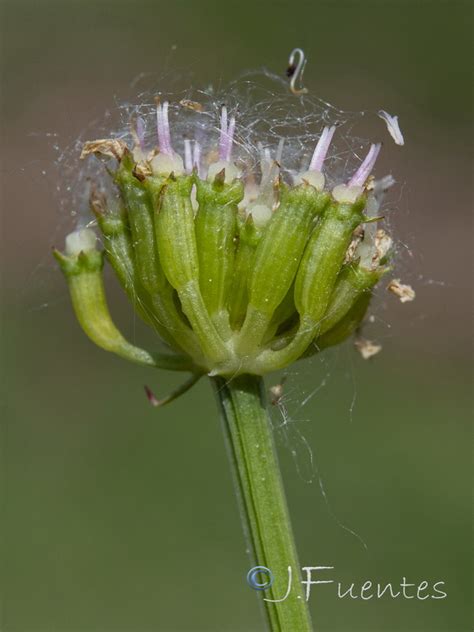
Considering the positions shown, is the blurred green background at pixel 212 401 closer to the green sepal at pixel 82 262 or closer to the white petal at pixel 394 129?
the white petal at pixel 394 129

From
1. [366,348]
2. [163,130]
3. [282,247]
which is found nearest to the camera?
[282,247]

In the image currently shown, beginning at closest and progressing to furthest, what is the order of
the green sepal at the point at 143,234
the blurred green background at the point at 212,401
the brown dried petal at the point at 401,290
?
the green sepal at the point at 143,234, the brown dried petal at the point at 401,290, the blurred green background at the point at 212,401

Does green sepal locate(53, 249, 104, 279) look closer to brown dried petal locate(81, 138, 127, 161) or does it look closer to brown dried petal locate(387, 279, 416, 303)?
brown dried petal locate(81, 138, 127, 161)

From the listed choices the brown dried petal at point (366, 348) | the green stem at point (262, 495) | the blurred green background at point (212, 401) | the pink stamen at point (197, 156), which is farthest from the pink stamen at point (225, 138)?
the brown dried petal at point (366, 348)

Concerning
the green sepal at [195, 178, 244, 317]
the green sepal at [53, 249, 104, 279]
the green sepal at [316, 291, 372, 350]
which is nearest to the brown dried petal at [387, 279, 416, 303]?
the green sepal at [316, 291, 372, 350]

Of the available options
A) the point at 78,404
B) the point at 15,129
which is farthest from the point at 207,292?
the point at 15,129

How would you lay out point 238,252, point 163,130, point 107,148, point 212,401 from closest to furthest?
point 238,252 < point 163,130 < point 107,148 < point 212,401

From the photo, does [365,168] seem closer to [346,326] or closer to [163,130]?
[346,326]

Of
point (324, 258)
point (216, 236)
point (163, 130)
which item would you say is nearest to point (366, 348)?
point (324, 258)
